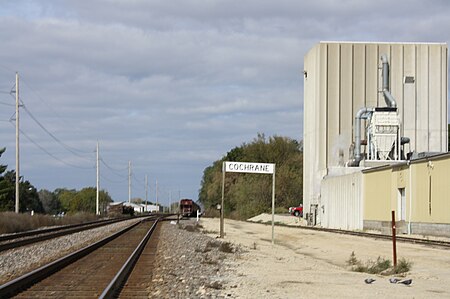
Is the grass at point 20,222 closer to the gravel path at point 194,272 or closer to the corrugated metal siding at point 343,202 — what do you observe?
the gravel path at point 194,272

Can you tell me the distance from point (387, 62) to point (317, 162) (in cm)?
1282

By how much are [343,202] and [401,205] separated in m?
14.7

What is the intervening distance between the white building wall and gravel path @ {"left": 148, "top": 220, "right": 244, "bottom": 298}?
155ft

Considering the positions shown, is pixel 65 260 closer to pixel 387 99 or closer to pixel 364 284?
pixel 364 284

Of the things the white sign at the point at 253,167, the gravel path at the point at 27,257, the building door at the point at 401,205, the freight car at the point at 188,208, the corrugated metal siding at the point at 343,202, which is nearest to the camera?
the gravel path at the point at 27,257

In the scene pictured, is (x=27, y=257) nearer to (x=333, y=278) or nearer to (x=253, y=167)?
(x=333, y=278)

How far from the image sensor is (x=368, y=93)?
75.9m

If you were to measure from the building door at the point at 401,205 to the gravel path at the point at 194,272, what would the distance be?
18562mm

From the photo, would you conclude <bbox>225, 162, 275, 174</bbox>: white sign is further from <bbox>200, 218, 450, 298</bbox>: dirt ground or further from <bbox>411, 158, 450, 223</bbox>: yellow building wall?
<bbox>411, 158, 450, 223</bbox>: yellow building wall

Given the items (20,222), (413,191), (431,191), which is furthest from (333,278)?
(20,222)

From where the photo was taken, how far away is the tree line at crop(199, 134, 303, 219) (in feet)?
338

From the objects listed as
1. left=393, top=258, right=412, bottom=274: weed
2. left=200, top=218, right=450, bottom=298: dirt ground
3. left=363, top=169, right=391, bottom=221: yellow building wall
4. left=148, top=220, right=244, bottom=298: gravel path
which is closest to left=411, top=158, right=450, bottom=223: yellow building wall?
left=363, top=169, right=391, bottom=221: yellow building wall

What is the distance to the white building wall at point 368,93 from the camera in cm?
7481

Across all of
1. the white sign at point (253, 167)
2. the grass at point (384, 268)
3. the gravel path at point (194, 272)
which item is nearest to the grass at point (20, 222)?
the white sign at point (253, 167)
